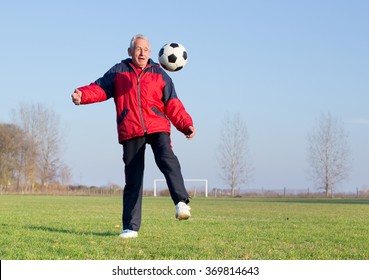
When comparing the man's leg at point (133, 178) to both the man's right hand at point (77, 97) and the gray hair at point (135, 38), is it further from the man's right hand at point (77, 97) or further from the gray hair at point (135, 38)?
the gray hair at point (135, 38)

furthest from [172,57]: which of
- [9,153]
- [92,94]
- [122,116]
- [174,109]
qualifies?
[9,153]

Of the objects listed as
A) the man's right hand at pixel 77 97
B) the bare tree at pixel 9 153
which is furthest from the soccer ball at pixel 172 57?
the bare tree at pixel 9 153

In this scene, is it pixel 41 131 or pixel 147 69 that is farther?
pixel 41 131

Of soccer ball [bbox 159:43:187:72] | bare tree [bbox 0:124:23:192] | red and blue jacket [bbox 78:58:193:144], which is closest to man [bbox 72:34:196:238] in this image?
red and blue jacket [bbox 78:58:193:144]

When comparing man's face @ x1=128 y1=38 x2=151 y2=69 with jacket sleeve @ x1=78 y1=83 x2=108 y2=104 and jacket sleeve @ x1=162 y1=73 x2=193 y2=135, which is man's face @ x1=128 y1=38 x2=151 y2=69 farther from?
jacket sleeve @ x1=78 y1=83 x2=108 y2=104

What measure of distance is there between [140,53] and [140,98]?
1.96 feet

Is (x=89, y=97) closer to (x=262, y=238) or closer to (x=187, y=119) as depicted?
(x=187, y=119)

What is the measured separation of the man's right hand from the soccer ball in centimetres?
→ 135

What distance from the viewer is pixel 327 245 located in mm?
7301

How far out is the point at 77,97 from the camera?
7078mm

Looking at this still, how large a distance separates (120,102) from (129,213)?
1.45m

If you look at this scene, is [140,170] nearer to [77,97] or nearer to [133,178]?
[133,178]
